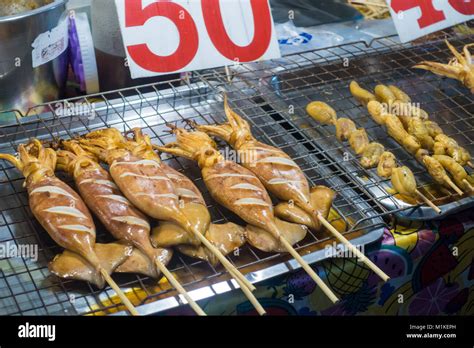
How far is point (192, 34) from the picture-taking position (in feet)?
8.96

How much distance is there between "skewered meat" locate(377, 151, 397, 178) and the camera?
2.47 m

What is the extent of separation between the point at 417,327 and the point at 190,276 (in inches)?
31.3

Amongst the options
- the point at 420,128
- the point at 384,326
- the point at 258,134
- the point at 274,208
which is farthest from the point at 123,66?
the point at 384,326

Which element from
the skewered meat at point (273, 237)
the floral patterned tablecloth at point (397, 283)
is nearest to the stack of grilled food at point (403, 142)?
the floral patterned tablecloth at point (397, 283)

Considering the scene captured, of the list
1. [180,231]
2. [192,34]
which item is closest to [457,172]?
[180,231]

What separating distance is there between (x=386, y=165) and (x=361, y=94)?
56 centimetres

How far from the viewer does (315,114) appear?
279 cm

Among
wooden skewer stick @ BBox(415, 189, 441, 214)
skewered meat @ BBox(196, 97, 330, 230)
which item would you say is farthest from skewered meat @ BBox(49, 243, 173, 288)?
wooden skewer stick @ BBox(415, 189, 441, 214)

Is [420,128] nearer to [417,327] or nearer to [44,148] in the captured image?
[417,327]

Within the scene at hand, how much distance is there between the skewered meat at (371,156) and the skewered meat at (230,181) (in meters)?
0.38

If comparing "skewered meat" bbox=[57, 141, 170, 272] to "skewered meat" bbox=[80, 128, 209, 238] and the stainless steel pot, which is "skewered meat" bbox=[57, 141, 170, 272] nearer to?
"skewered meat" bbox=[80, 128, 209, 238]

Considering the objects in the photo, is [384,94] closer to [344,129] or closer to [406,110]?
[406,110]

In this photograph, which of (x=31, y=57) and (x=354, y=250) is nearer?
(x=354, y=250)

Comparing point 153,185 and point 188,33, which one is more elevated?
point 188,33
